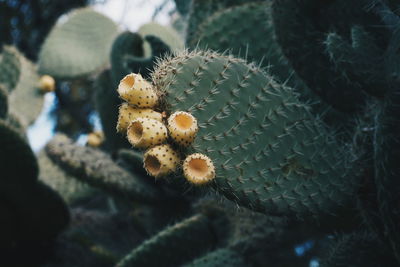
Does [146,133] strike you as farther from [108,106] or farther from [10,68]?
[10,68]

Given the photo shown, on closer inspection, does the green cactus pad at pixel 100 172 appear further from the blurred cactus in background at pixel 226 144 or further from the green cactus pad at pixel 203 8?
the green cactus pad at pixel 203 8

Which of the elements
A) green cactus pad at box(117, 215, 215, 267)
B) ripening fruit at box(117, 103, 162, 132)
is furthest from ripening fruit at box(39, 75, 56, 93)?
ripening fruit at box(117, 103, 162, 132)

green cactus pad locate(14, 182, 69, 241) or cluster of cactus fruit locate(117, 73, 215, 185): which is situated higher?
cluster of cactus fruit locate(117, 73, 215, 185)

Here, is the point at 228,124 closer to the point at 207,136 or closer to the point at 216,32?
the point at 207,136

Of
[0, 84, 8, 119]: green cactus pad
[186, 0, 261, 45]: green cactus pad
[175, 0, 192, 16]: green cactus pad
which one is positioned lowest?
[0, 84, 8, 119]: green cactus pad

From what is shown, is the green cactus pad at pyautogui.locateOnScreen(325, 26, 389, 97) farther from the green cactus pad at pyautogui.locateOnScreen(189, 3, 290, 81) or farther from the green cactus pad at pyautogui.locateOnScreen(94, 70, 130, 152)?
the green cactus pad at pyautogui.locateOnScreen(94, 70, 130, 152)

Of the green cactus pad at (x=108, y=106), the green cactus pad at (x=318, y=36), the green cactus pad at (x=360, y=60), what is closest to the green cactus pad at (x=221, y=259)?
the green cactus pad at (x=318, y=36)

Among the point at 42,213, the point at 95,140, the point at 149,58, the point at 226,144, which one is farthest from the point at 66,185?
the point at 226,144

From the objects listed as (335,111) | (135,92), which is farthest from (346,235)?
(135,92)
